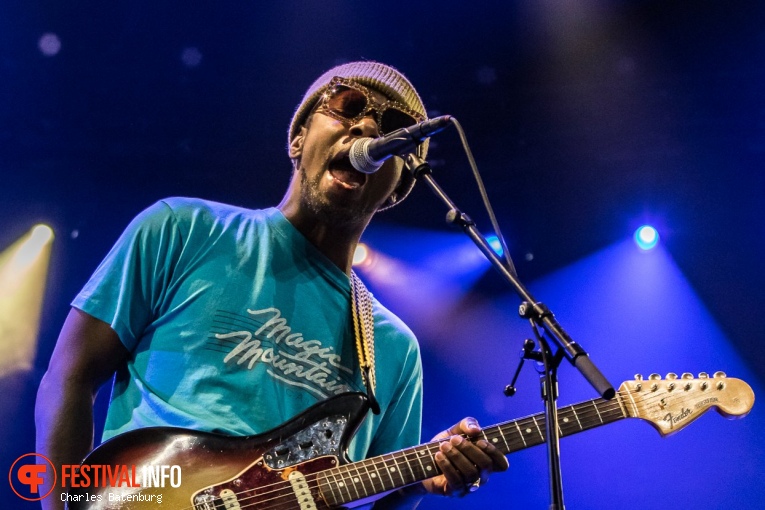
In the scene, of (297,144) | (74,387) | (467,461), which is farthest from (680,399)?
(74,387)

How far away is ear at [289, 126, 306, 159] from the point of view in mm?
3754

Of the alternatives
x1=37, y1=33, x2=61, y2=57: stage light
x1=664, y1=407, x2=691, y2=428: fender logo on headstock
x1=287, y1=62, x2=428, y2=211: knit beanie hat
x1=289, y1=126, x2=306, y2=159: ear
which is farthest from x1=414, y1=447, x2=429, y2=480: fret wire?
x1=37, y1=33, x2=61, y2=57: stage light

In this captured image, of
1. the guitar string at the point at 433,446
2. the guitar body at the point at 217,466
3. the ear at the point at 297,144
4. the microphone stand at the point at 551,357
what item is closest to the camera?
the microphone stand at the point at 551,357

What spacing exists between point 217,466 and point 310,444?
34 centimetres

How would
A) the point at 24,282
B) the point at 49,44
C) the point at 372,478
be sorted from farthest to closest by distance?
the point at 24,282
the point at 49,44
the point at 372,478

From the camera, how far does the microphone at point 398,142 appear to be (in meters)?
2.43

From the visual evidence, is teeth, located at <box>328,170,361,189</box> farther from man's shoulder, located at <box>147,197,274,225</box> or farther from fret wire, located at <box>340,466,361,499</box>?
fret wire, located at <box>340,466,361,499</box>

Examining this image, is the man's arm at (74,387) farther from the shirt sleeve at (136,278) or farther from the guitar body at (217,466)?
the guitar body at (217,466)

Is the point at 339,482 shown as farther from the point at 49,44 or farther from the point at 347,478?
the point at 49,44

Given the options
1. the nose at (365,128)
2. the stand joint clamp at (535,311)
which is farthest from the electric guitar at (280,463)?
the nose at (365,128)

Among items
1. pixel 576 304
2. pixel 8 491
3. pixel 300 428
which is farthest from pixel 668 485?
pixel 8 491

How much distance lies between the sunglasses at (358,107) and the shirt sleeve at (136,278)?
0.94 meters

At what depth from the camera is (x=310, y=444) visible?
261 centimetres

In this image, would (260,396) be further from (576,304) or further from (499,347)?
(576,304)
